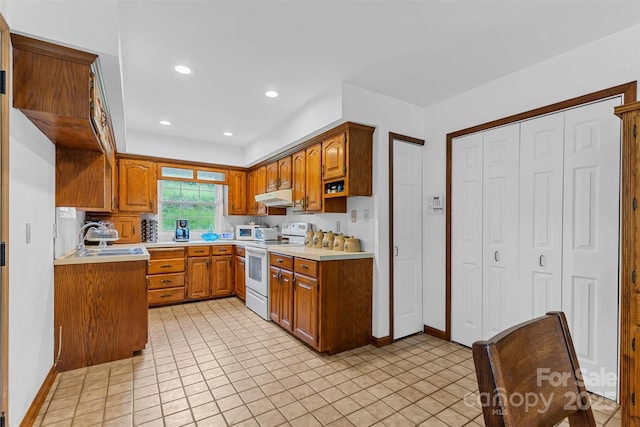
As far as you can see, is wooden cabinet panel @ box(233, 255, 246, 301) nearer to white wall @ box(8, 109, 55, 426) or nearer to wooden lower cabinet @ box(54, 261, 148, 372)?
wooden lower cabinet @ box(54, 261, 148, 372)

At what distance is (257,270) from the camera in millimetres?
4020

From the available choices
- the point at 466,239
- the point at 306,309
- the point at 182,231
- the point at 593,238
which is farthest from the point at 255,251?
the point at 593,238

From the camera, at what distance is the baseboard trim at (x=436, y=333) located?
3.19 m

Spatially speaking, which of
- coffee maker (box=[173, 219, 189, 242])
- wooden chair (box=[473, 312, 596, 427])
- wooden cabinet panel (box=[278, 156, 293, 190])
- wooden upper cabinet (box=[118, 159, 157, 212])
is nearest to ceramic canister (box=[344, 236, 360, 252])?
wooden cabinet panel (box=[278, 156, 293, 190])

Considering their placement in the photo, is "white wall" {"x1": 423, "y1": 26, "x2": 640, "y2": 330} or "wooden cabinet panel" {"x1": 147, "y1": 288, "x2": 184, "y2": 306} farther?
"wooden cabinet panel" {"x1": 147, "y1": 288, "x2": 184, "y2": 306}

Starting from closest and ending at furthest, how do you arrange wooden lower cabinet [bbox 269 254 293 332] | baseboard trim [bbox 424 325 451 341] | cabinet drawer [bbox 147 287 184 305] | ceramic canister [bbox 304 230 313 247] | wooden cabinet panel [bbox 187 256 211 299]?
baseboard trim [bbox 424 325 451 341] < wooden lower cabinet [bbox 269 254 293 332] < ceramic canister [bbox 304 230 313 247] < cabinet drawer [bbox 147 287 184 305] < wooden cabinet panel [bbox 187 256 211 299]

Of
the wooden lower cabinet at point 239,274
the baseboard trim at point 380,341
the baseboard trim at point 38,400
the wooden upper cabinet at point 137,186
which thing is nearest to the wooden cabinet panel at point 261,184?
the wooden lower cabinet at point 239,274

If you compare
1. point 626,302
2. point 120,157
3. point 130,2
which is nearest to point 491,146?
point 626,302

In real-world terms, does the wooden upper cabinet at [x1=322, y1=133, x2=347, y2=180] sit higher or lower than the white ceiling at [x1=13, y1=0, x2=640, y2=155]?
lower

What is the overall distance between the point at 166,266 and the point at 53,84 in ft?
10.1

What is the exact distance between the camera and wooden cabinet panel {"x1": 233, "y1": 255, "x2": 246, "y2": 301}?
15.0ft

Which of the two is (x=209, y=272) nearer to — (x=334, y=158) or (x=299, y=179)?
(x=299, y=179)

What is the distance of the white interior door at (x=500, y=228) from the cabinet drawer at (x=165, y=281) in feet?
13.0

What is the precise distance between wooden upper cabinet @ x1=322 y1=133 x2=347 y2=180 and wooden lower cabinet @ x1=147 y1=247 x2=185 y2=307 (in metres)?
2.65
